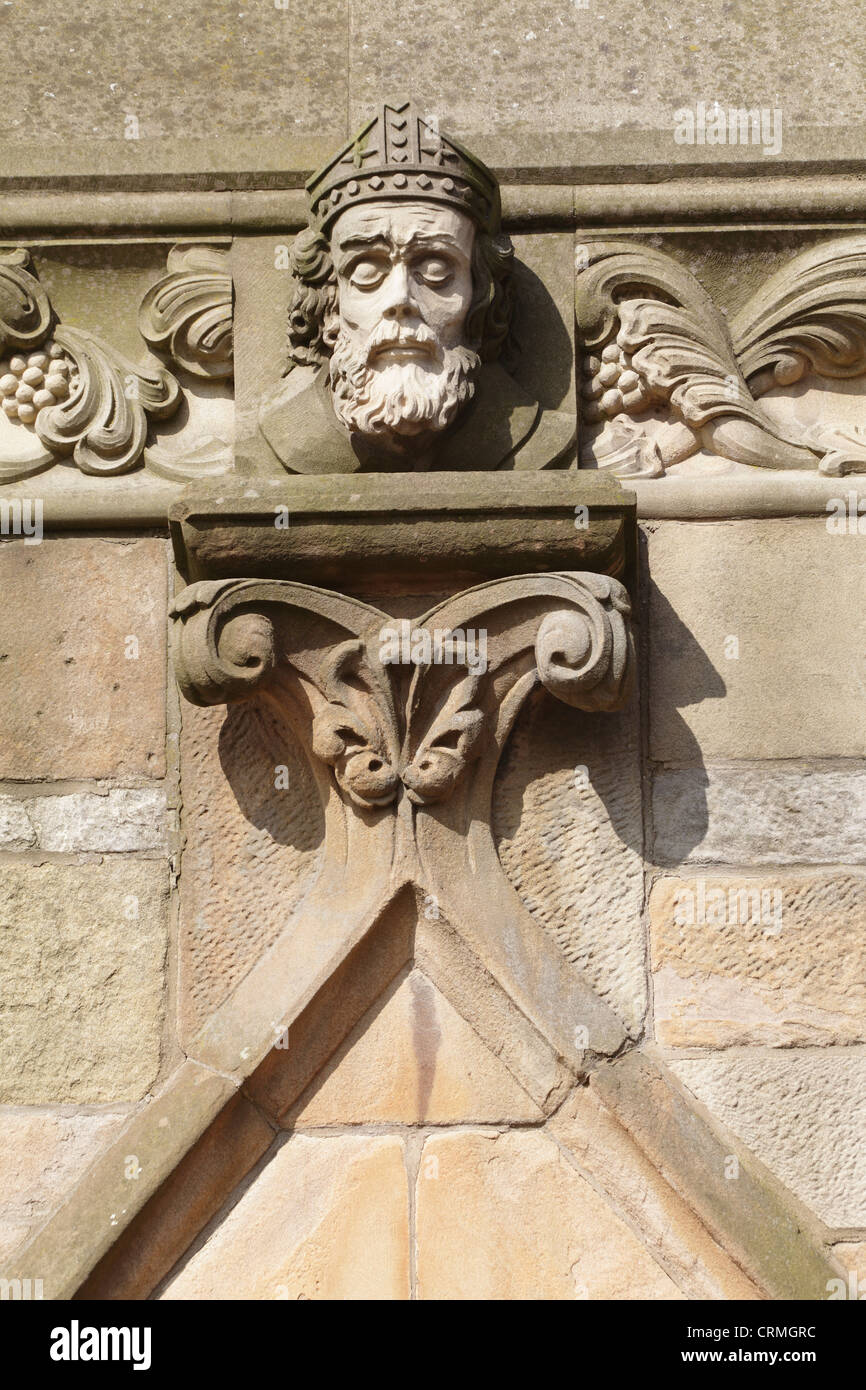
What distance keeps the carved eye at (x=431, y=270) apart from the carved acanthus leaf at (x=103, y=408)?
0.57 m

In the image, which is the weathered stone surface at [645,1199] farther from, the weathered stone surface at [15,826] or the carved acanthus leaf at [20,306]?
the carved acanthus leaf at [20,306]

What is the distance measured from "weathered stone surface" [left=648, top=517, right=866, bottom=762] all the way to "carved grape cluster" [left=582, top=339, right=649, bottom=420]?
0.26 metres

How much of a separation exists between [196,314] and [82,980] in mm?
1296

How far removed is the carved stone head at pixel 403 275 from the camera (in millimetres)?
3174

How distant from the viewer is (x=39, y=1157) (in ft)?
10.0

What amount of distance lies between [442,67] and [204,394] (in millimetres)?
897

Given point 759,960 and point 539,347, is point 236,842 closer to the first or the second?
point 759,960

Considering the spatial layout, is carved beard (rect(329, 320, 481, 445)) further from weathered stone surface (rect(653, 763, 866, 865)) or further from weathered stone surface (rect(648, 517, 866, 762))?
weathered stone surface (rect(653, 763, 866, 865))

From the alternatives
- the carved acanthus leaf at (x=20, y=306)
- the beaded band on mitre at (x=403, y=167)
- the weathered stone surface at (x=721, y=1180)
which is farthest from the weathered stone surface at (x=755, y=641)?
the carved acanthus leaf at (x=20, y=306)

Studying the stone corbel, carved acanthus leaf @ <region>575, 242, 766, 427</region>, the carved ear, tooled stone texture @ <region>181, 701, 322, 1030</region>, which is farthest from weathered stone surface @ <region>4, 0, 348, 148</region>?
tooled stone texture @ <region>181, 701, 322, 1030</region>

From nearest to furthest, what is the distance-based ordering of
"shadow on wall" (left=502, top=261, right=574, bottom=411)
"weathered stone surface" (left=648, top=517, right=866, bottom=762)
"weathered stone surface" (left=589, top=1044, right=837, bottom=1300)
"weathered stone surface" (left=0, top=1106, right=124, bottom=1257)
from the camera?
1. "weathered stone surface" (left=589, top=1044, right=837, bottom=1300)
2. "weathered stone surface" (left=0, top=1106, right=124, bottom=1257)
3. "weathered stone surface" (left=648, top=517, right=866, bottom=762)
4. "shadow on wall" (left=502, top=261, right=574, bottom=411)

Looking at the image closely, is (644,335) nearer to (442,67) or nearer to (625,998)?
(442,67)

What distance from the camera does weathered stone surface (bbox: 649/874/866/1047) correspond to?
311cm

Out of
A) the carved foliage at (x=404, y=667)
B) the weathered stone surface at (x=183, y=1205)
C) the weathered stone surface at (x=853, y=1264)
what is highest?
the carved foliage at (x=404, y=667)
